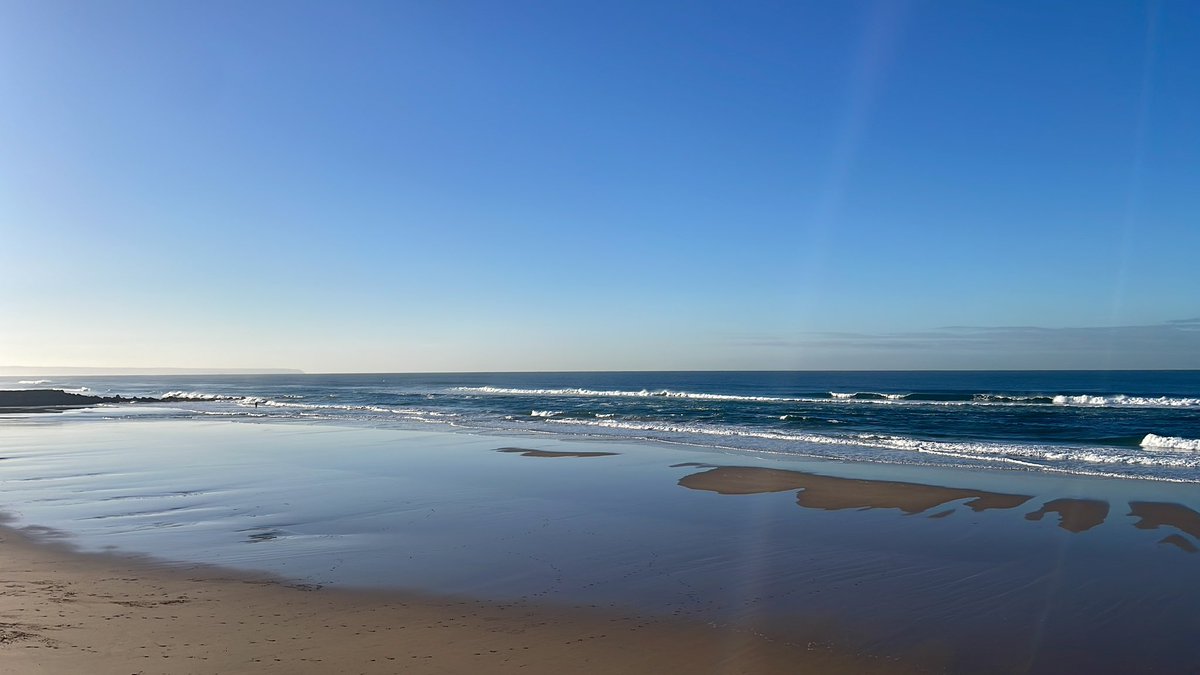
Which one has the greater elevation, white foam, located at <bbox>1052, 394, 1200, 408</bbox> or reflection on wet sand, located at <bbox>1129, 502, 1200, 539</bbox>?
white foam, located at <bbox>1052, 394, 1200, 408</bbox>

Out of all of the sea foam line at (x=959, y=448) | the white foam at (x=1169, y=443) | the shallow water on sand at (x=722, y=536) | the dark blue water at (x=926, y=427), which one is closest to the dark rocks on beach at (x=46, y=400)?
the dark blue water at (x=926, y=427)

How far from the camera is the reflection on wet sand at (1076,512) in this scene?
1152 centimetres

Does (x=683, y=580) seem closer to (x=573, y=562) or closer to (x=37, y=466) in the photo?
(x=573, y=562)

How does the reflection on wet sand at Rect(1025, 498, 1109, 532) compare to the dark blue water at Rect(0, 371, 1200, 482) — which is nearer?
the reflection on wet sand at Rect(1025, 498, 1109, 532)

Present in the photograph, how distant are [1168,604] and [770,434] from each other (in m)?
21.6

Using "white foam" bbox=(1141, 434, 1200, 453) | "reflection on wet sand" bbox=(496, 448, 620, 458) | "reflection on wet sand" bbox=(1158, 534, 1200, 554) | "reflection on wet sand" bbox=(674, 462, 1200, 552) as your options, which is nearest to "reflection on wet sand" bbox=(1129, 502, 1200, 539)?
"reflection on wet sand" bbox=(674, 462, 1200, 552)

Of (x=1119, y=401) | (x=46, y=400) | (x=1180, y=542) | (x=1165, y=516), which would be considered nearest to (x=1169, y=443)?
(x=1165, y=516)

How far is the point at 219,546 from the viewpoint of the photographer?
9977 mm

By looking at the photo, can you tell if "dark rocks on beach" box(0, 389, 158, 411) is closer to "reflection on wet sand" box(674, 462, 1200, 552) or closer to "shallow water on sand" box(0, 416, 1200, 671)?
"shallow water on sand" box(0, 416, 1200, 671)

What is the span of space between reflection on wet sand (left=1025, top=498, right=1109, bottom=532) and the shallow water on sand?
0.24 ft

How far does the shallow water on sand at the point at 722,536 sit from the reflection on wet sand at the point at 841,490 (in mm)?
88

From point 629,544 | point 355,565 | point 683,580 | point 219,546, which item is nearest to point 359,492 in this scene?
point 219,546

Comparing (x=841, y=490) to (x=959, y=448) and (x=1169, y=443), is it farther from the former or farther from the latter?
(x=1169, y=443)

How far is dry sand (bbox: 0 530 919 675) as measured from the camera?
19.1ft
